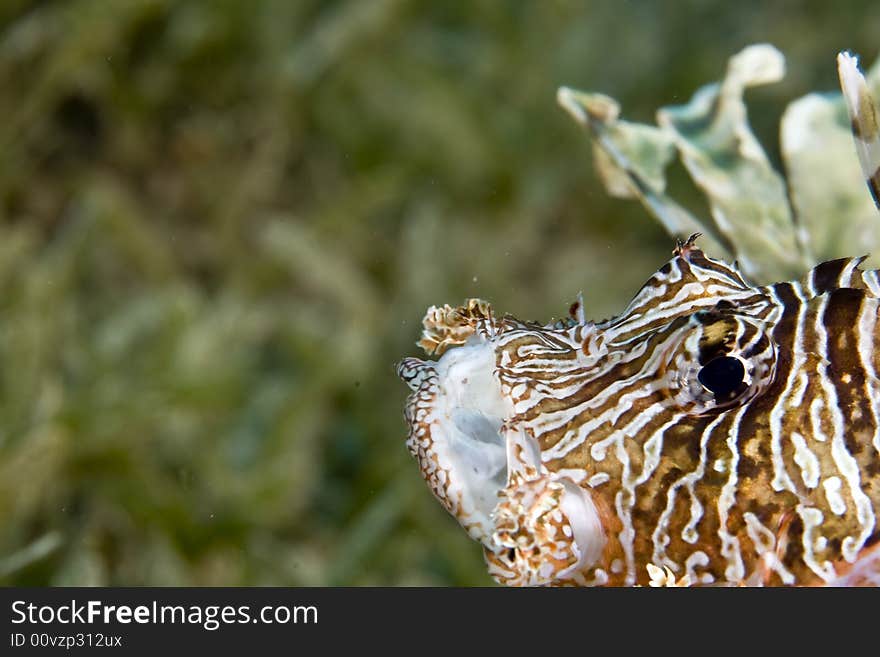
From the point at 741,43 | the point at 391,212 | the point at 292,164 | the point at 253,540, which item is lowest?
the point at 253,540

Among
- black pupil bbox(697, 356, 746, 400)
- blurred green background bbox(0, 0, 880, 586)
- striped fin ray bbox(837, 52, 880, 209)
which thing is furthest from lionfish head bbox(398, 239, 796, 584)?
blurred green background bbox(0, 0, 880, 586)

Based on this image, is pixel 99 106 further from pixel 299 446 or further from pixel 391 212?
pixel 299 446

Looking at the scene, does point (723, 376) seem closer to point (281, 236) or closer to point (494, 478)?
point (494, 478)

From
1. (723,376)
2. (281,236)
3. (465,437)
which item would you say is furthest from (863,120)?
(281,236)

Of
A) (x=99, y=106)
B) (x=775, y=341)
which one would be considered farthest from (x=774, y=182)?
(x=99, y=106)

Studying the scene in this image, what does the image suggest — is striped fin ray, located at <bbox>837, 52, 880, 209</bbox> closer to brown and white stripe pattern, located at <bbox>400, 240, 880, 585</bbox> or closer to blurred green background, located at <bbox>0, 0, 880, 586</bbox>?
brown and white stripe pattern, located at <bbox>400, 240, 880, 585</bbox>

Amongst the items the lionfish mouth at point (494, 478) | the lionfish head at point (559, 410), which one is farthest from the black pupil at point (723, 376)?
the lionfish mouth at point (494, 478)
